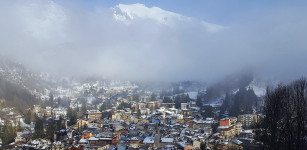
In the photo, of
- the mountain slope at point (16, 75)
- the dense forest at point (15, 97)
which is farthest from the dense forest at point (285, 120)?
the mountain slope at point (16, 75)

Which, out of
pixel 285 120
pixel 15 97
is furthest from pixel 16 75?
pixel 285 120

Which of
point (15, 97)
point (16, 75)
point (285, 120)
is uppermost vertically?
point (16, 75)

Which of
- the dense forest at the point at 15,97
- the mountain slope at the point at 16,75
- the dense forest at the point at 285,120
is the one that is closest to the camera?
the dense forest at the point at 285,120

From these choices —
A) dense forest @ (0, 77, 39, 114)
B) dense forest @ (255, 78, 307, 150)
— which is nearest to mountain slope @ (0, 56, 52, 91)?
dense forest @ (0, 77, 39, 114)

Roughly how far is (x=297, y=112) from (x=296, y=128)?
67cm

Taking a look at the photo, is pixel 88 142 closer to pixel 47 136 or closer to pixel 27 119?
pixel 47 136

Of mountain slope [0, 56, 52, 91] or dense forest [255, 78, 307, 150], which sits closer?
dense forest [255, 78, 307, 150]

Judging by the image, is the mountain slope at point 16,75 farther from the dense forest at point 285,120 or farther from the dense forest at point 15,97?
the dense forest at point 285,120

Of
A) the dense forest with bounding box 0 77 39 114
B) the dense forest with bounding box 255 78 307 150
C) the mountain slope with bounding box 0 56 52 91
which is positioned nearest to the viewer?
the dense forest with bounding box 255 78 307 150

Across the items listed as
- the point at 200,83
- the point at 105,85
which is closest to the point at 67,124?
the point at 200,83

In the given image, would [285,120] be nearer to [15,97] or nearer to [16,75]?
[15,97]

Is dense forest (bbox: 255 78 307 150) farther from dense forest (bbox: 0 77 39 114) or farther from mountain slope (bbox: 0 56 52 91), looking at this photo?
mountain slope (bbox: 0 56 52 91)

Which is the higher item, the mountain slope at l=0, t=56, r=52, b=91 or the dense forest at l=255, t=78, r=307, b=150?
the mountain slope at l=0, t=56, r=52, b=91

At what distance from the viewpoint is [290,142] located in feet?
32.6
